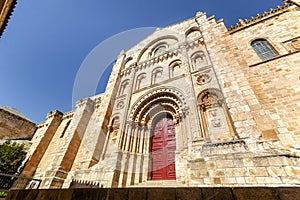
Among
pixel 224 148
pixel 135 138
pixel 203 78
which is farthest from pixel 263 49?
pixel 135 138

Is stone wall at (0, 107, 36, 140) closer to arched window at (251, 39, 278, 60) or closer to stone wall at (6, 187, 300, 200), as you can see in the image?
stone wall at (6, 187, 300, 200)

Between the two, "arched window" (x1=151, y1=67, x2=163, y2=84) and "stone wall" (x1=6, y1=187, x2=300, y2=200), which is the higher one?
"arched window" (x1=151, y1=67, x2=163, y2=84)

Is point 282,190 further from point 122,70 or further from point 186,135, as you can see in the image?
point 122,70

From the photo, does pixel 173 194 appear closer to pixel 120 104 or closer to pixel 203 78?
pixel 203 78

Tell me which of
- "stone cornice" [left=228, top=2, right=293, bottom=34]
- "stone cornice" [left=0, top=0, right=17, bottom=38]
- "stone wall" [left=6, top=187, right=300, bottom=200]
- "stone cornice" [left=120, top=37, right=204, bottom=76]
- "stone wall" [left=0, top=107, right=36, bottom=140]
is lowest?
"stone wall" [left=6, top=187, right=300, bottom=200]

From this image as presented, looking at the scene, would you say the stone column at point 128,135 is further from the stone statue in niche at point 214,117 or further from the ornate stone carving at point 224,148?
the ornate stone carving at point 224,148

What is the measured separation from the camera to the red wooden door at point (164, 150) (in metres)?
6.57

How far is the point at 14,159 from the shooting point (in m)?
11.7

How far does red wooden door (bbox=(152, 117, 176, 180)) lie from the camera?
6.57 metres

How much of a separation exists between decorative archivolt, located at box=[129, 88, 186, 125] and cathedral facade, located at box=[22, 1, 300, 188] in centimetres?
7

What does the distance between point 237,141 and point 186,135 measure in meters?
2.49

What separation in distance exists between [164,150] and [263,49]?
26.3ft

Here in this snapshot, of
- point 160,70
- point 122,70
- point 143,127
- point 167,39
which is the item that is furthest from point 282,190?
point 167,39

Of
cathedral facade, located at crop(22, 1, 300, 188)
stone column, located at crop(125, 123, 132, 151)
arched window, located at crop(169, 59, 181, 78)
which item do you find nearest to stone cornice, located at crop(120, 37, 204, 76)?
cathedral facade, located at crop(22, 1, 300, 188)
